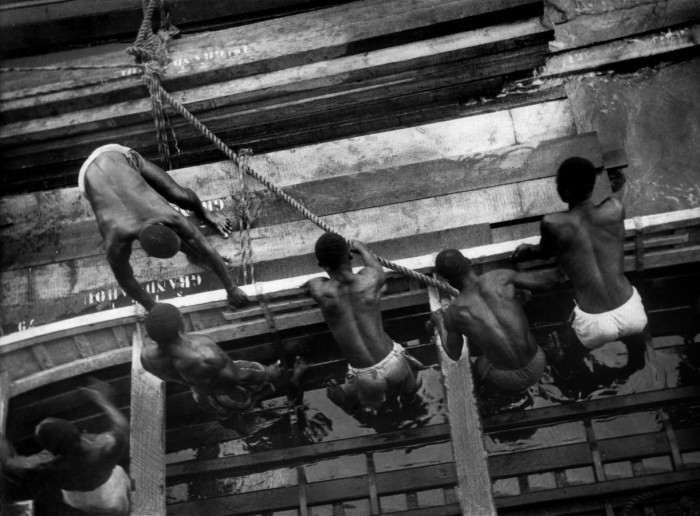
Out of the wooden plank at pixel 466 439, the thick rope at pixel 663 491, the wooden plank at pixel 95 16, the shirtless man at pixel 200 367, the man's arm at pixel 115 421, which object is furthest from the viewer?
the wooden plank at pixel 95 16

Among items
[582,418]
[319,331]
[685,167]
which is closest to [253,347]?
[319,331]

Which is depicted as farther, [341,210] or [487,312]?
[341,210]

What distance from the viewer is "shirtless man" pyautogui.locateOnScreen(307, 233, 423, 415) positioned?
17.2ft

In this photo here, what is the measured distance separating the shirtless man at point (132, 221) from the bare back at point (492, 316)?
1527mm

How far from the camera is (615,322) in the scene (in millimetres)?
5195

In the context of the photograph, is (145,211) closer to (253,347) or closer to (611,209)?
(253,347)

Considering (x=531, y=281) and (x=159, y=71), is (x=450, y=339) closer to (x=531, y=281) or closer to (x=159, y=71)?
(x=531, y=281)

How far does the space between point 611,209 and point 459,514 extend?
8.07 feet

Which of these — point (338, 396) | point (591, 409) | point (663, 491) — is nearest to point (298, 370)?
point (338, 396)

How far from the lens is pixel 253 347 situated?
591cm

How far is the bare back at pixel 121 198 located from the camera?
17.7 feet

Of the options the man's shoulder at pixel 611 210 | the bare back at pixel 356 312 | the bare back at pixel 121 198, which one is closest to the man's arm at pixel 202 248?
the bare back at pixel 121 198

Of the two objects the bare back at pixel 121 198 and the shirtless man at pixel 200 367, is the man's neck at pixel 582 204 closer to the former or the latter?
the shirtless man at pixel 200 367

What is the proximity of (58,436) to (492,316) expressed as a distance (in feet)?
10.5
